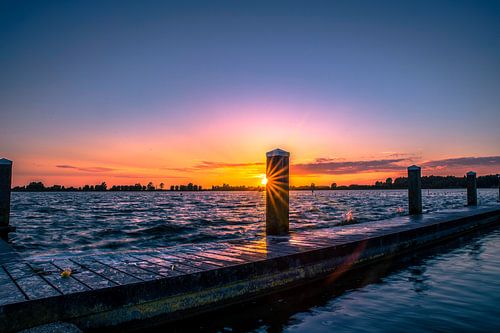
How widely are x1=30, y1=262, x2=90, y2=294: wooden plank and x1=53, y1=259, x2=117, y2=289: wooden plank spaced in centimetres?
6

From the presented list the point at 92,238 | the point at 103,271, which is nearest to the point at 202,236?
the point at 92,238

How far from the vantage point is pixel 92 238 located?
14023mm

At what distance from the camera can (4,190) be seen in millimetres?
10555

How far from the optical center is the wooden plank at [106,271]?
3670mm

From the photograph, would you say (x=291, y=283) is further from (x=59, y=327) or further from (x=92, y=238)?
(x=92, y=238)

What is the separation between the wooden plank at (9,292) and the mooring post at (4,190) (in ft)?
27.3

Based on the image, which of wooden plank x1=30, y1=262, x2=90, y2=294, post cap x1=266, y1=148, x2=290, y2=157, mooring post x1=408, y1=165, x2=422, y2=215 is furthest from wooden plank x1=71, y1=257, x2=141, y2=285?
mooring post x1=408, y1=165, x2=422, y2=215

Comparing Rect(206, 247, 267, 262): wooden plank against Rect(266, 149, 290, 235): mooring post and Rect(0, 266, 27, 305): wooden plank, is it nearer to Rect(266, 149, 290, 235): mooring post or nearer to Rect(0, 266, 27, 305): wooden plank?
Rect(266, 149, 290, 235): mooring post

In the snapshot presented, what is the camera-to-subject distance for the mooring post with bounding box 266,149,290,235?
7.84m

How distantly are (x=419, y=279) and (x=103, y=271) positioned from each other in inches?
205

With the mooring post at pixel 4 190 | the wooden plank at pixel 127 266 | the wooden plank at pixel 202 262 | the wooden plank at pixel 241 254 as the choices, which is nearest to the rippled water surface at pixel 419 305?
the wooden plank at pixel 241 254

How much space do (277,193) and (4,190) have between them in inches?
345

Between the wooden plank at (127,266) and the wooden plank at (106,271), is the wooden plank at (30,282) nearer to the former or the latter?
the wooden plank at (106,271)

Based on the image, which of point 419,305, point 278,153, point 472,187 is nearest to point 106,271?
point 419,305
